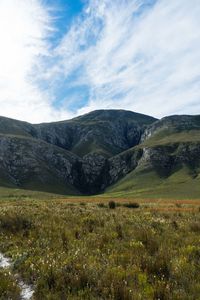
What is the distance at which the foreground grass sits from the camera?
830 centimetres

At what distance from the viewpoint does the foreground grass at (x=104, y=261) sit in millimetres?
8305

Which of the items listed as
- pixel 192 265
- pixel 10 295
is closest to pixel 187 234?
pixel 192 265

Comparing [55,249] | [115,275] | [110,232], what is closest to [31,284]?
[115,275]

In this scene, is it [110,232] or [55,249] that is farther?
[110,232]

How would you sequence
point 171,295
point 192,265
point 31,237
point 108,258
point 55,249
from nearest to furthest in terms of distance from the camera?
point 171,295
point 192,265
point 108,258
point 55,249
point 31,237

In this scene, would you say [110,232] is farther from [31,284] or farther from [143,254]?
[31,284]

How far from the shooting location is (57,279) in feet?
29.7

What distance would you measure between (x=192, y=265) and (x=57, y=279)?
3.75 metres

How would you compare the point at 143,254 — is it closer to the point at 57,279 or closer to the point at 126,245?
the point at 126,245

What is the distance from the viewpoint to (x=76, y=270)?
955cm

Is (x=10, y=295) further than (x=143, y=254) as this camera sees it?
No

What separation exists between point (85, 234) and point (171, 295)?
801cm

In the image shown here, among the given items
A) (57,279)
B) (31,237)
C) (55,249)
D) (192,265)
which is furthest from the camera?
(31,237)

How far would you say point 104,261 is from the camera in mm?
10688
